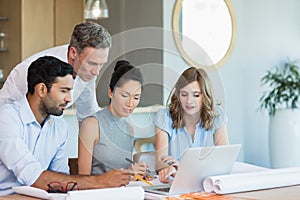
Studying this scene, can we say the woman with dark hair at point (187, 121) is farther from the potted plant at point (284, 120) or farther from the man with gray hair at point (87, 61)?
the potted plant at point (284, 120)

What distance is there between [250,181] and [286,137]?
3590 mm

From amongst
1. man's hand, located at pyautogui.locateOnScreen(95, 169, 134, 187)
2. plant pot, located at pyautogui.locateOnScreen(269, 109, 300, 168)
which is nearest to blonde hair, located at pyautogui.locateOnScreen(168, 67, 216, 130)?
man's hand, located at pyautogui.locateOnScreen(95, 169, 134, 187)

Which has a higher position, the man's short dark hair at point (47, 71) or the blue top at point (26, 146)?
the man's short dark hair at point (47, 71)

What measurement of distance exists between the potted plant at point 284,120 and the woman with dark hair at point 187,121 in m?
3.30

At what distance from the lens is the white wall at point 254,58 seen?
5977mm

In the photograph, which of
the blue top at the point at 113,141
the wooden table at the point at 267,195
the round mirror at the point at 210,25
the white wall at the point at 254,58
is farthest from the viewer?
the white wall at the point at 254,58

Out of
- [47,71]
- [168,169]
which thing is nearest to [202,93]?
[168,169]

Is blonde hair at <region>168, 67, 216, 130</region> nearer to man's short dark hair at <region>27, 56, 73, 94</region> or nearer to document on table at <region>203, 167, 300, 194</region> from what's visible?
document on table at <region>203, 167, 300, 194</region>

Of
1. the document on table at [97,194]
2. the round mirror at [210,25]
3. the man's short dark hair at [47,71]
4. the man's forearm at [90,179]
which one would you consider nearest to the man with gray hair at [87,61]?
the man's short dark hair at [47,71]

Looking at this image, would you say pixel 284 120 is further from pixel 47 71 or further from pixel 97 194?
pixel 97 194

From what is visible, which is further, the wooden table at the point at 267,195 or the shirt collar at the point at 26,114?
the shirt collar at the point at 26,114

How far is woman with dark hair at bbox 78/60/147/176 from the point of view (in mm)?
2172

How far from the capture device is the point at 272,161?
5863mm

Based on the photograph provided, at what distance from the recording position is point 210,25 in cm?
579
